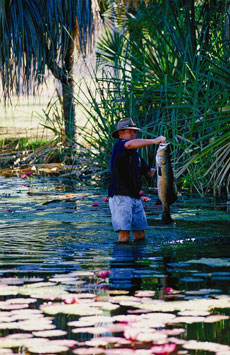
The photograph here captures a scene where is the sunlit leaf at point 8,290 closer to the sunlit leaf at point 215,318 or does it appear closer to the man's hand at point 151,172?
the sunlit leaf at point 215,318

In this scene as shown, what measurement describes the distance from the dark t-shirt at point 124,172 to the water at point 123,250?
57 centimetres

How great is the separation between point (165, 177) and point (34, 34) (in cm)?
929

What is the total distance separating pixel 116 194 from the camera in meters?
7.89

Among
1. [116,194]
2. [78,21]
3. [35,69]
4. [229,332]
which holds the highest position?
[78,21]

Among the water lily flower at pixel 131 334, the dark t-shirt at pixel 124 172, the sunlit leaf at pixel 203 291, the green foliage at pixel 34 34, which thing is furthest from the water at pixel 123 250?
the green foliage at pixel 34 34

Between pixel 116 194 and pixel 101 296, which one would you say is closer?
pixel 101 296

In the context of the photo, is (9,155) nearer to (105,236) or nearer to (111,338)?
(105,236)

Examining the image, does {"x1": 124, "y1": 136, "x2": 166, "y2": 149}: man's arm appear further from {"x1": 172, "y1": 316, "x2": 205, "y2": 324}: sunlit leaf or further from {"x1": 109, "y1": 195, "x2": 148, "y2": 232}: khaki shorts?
{"x1": 172, "y1": 316, "x2": 205, "y2": 324}: sunlit leaf

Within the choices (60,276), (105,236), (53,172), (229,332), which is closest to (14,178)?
(53,172)

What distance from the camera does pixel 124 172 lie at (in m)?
7.86

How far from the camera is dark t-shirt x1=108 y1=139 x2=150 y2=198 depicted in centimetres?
781

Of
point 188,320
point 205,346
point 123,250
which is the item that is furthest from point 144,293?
point 123,250

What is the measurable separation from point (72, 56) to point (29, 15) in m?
2.21

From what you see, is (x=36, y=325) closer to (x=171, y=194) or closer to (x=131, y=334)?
(x=131, y=334)
